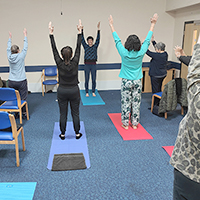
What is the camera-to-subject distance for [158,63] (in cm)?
454

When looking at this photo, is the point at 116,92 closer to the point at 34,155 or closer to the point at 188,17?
the point at 188,17

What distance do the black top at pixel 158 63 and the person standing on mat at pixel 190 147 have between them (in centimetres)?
352

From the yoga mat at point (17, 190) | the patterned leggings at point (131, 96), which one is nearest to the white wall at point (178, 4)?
the patterned leggings at point (131, 96)

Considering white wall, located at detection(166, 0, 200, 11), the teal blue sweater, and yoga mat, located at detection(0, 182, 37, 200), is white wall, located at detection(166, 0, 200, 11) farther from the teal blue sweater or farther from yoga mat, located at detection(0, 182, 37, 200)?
yoga mat, located at detection(0, 182, 37, 200)

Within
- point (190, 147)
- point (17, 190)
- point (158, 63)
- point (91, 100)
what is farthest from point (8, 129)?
point (158, 63)

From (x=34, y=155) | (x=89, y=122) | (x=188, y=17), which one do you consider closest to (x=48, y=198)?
(x=34, y=155)

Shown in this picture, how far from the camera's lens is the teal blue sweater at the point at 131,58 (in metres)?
3.39

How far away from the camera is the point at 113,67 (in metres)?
6.65

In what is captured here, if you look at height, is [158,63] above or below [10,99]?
above

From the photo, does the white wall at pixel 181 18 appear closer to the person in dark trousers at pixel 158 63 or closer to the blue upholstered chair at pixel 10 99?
the person in dark trousers at pixel 158 63

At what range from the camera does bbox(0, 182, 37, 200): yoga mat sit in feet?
7.15

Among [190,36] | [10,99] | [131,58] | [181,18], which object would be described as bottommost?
[10,99]

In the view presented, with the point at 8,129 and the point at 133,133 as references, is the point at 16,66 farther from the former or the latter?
the point at 133,133

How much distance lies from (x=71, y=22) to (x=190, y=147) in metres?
5.71
